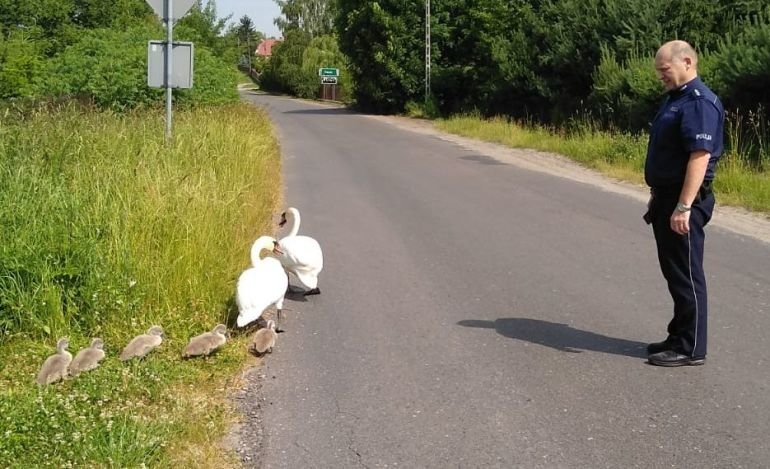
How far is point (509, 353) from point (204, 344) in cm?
203

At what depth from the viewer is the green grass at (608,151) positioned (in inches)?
490

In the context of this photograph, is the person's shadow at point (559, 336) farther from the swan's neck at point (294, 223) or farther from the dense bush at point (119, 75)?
the dense bush at point (119, 75)

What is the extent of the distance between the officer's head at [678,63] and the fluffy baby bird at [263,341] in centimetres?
304

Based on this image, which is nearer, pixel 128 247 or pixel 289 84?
pixel 128 247

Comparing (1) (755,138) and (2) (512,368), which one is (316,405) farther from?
(1) (755,138)

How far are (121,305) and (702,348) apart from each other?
12.8 feet

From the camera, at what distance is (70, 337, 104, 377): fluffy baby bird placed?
5.00 meters

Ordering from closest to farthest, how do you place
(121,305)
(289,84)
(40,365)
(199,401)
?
(199,401) < (40,365) < (121,305) < (289,84)

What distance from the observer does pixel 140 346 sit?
5.27 metres

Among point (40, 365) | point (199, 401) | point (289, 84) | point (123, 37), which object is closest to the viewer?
point (199, 401)

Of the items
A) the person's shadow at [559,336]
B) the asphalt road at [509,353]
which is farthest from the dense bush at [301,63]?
the person's shadow at [559,336]

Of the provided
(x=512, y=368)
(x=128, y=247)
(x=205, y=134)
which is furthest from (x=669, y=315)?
(x=205, y=134)

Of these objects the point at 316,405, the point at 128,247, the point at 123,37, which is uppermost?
the point at 123,37

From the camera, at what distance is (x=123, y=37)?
2422cm
